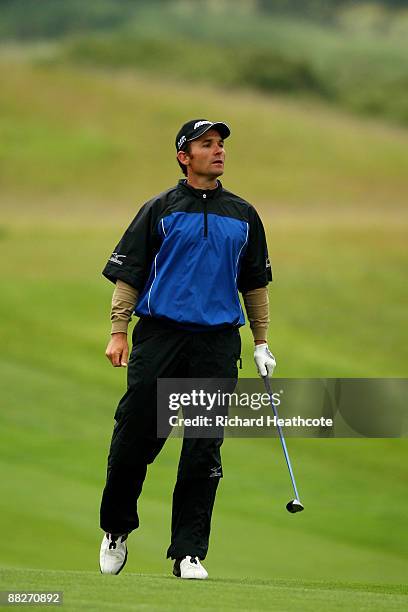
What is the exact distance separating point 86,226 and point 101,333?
11.1 m

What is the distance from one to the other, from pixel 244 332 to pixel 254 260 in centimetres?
1081

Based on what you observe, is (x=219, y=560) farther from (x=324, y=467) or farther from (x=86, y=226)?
(x=86, y=226)

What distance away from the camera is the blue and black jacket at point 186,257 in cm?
562

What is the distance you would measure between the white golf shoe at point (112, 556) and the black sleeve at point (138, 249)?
1.13 metres

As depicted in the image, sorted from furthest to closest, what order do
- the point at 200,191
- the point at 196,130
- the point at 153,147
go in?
the point at 153,147 < the point at 196,130 < the point at 200,191

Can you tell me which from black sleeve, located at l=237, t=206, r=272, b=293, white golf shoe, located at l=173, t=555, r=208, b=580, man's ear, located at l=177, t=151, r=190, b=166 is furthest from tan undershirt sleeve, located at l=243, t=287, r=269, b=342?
white golf shoe, located at l=173, t=555, r=208, b=580

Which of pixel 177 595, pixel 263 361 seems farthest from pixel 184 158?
pixel 177 595

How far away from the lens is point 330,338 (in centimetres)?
1772

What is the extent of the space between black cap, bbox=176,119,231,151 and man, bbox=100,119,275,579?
10mm

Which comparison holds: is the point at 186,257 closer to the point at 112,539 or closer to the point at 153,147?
the point at 112,539

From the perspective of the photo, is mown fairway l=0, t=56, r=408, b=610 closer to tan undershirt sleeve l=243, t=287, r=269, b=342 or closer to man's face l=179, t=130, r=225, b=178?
tan undershirt sleeve l=243, t=287, r=269, b=342

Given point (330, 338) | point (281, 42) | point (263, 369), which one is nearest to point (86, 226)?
point (330, 338)

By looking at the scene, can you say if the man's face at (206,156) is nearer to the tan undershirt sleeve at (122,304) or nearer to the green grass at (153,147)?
the tan undershirt sleeve at (122,304)

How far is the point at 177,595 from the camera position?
448 cm
